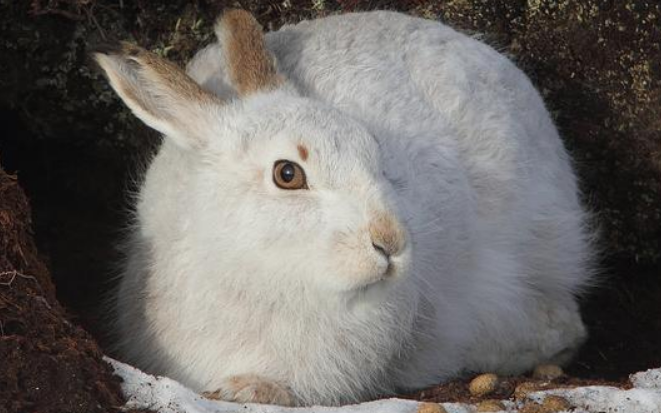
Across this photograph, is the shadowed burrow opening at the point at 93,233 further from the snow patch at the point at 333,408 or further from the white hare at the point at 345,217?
the snow patch at the point at 333,408

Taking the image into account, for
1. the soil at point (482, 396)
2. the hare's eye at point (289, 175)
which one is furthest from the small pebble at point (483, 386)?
the hare's eye at point (289, 175)

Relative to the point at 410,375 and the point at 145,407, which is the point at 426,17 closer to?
the point at 410,375

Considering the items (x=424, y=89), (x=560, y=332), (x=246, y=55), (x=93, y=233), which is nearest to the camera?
(x=246, y=55)

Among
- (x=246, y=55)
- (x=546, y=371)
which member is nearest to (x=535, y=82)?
(x=546, y=371)

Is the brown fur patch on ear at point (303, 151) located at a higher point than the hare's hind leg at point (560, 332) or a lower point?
higher

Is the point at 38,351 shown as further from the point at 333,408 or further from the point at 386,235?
the point at 386,235

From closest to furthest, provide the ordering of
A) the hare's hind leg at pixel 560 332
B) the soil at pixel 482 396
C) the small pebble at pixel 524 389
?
1. the small pebble at pixel 524 389
2. the soil at pixel 482 396
3. the hare's hind leg at pixel 560 332

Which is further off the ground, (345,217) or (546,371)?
(345,217)
